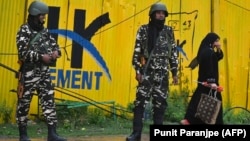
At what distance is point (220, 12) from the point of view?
10195mm

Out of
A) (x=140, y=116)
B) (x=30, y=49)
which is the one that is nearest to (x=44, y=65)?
(x=30, y=49)

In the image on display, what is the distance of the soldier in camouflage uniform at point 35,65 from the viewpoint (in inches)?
248

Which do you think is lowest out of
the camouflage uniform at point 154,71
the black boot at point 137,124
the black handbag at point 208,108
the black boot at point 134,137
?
the black boot at point 134,137

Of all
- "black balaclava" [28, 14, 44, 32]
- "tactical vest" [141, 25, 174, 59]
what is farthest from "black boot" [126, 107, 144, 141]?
"black balaclava" [28, 14, 44, 32]

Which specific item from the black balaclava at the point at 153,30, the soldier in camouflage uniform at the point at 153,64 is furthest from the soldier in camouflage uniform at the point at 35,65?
the black balaclava at the point at 153,30

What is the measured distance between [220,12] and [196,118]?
3.91 metres

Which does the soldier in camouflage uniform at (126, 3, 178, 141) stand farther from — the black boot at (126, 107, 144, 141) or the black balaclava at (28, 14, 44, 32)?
the black balaclava at (28, 14, 44, 32)

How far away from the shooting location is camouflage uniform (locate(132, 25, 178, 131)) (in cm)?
677

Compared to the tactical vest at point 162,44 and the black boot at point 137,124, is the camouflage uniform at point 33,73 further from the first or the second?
the tactical vest at point 162,44

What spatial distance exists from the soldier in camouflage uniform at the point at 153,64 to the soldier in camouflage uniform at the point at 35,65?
118 cm

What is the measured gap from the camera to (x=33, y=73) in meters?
6.38

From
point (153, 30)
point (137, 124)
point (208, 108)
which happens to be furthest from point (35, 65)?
point (208, 108)

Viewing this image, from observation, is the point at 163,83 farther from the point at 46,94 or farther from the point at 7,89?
the point at 7,89

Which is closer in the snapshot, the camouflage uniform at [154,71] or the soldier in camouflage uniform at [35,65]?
the soldier in camouflage uniform at [35,65]
